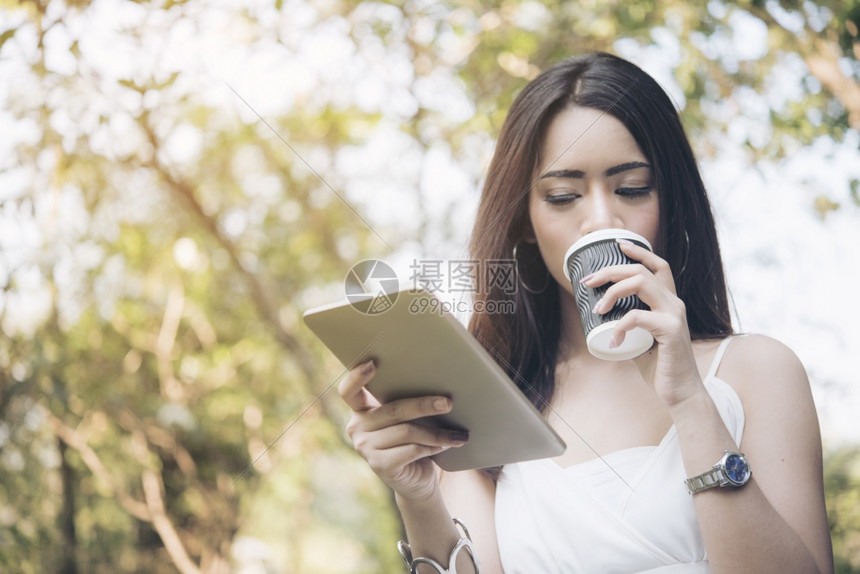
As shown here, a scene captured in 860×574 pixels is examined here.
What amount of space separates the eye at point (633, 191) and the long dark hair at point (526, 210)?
3cm

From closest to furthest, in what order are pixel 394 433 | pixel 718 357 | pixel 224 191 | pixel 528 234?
pixel 394 433, pixel 718 357, pixel 528 234, pixel 224 191

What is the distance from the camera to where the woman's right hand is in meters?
1.09

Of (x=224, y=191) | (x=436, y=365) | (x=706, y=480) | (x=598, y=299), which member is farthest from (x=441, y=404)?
(x=224, y=191)

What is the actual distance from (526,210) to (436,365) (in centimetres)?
Answer: 51

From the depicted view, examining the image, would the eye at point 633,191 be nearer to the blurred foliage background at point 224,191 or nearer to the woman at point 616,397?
the woman at point 616,397

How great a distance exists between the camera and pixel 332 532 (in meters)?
8.04

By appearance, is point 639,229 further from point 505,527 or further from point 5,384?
point 5,384

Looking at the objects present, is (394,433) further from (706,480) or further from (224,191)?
(224,191)

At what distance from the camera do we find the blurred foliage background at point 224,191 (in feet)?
8.44

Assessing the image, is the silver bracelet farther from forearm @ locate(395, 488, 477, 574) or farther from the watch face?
the watch face

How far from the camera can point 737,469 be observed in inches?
39.1

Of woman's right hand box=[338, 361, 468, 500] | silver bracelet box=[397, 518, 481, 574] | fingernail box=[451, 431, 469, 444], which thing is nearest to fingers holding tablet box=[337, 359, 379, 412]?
woman's right hand box=[338, 361, 468, 500]

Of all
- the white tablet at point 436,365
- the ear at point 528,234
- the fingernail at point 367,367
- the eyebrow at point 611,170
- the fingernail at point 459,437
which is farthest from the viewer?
the ear at point 528,234

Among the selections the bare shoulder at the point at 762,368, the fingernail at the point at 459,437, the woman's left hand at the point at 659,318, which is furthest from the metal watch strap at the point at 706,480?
the fingernail at the point at 459,437
